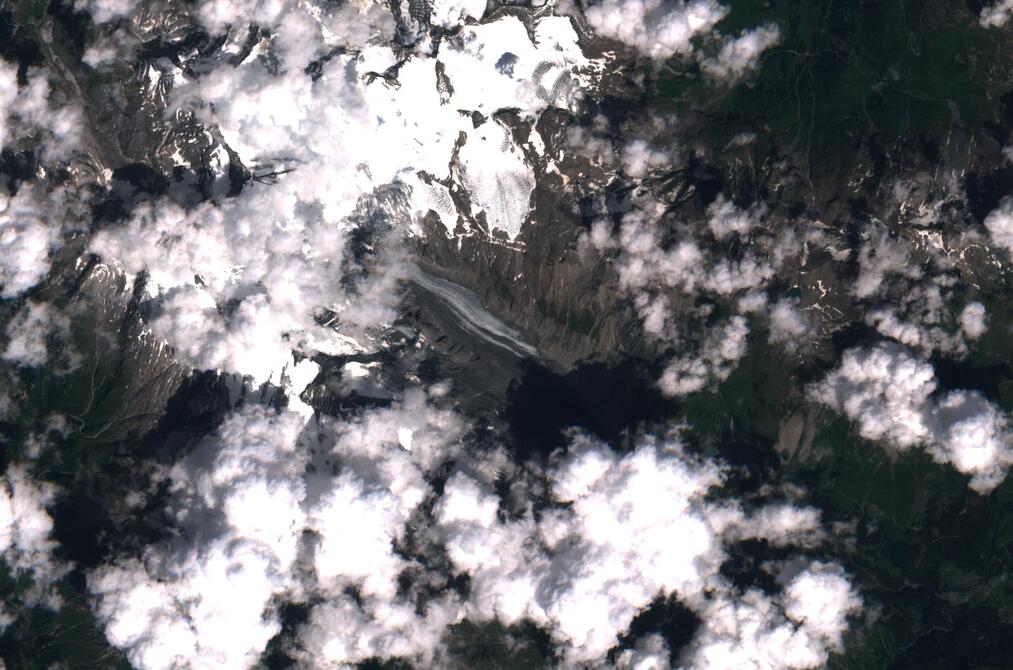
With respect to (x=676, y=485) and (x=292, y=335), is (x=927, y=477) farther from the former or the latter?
(x=292, y=335)

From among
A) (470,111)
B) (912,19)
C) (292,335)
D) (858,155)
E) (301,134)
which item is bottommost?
(292,335)

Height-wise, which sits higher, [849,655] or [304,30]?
[304,30]

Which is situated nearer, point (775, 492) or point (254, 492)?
point (254, 492)

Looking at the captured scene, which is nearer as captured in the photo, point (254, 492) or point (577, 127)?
point (254, 492)

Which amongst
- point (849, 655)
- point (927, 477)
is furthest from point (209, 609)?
point (927, 477)

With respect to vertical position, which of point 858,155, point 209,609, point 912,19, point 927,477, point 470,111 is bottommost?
point 209,609

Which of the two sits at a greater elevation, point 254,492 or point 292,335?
point 292,335

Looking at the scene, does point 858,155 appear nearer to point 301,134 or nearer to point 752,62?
point 752,62

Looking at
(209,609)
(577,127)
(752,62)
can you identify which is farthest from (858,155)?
(209,609)
